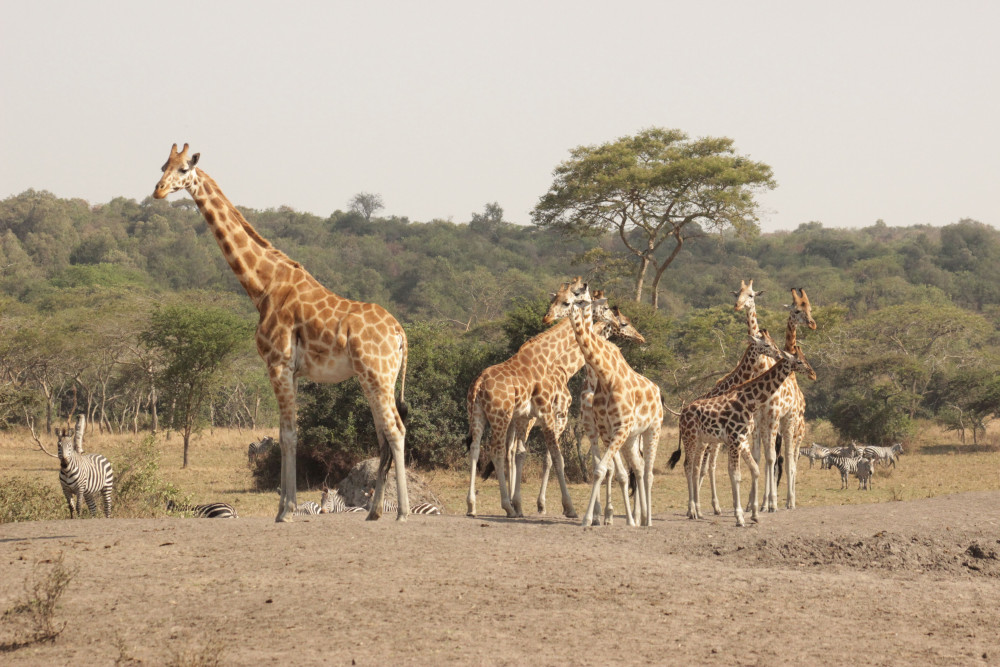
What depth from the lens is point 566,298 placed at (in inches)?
471

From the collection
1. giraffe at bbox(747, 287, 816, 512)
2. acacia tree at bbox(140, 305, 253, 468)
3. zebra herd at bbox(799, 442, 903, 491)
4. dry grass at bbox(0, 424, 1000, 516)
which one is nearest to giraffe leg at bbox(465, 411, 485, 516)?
giraffe at bbox(747, 287, 816, 512)

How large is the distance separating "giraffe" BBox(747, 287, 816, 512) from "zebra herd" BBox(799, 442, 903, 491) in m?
6.78

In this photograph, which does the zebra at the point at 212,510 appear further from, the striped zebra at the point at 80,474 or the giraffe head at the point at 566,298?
the giraffe head at the point at 566,298

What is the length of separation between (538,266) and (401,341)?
238 ft

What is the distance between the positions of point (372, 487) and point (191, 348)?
15820 millimetres

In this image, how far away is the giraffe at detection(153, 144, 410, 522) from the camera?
1098 centimetres

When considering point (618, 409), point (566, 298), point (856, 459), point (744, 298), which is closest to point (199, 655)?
point (618, 409)

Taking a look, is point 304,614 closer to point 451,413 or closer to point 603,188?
point 451,413

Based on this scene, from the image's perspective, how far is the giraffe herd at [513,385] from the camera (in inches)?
434

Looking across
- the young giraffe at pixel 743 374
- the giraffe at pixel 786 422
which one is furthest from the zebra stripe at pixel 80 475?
the giraffe at pixel 786 422

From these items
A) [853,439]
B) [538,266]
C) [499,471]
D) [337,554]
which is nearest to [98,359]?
[853,439]

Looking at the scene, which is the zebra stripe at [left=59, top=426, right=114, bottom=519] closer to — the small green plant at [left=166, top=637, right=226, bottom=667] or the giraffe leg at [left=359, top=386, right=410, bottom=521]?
the giraffe leg at [left=359, top=386, right=410, bottom=521]

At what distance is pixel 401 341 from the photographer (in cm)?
1134

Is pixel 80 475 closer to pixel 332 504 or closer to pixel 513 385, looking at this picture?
pixel 332 504
